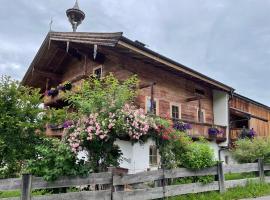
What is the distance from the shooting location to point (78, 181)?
8680 millimetres

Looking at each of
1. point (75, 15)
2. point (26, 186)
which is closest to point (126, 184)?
point (26, 186)

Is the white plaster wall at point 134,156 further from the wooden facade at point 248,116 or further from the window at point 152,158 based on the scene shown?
the wooden facade at point 248,116

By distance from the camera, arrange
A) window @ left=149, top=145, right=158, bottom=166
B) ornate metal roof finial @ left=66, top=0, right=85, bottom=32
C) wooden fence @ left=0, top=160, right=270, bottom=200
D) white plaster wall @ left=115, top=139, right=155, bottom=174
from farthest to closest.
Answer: ornate metal roof finial @ left=66, top=0, right=85, bottom=32
window @ left=149, top=145, right=158, bottom=166
white plaster wall @ left=115, top=139, right=155, bottom=174
wooden fence @ left=0, top=160, right=270, bottom=200

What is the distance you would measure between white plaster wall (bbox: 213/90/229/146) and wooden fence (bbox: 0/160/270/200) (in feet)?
34.0

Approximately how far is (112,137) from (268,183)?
23.5 feet

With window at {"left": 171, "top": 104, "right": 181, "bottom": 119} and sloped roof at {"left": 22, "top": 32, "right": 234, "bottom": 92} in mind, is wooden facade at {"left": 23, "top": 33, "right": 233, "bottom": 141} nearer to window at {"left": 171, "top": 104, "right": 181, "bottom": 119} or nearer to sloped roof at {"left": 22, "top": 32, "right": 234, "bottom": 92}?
sloped roof at {"left": 22, "top": 32, "right": 234, "bottom": 92}

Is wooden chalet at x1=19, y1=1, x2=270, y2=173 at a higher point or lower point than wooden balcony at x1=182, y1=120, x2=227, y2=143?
higher

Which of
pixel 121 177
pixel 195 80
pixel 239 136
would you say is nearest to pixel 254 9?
pixel 195 80

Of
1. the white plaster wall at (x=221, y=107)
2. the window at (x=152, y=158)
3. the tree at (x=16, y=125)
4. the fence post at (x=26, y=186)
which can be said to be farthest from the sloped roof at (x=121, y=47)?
the fence post at (x=26, y=186)

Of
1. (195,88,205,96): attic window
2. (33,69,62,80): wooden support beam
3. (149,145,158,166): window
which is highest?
(33,69,62,80): wooden support beam

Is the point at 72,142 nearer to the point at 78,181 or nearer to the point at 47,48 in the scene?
the point at 78,181

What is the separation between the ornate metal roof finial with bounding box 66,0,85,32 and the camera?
23.5 meters

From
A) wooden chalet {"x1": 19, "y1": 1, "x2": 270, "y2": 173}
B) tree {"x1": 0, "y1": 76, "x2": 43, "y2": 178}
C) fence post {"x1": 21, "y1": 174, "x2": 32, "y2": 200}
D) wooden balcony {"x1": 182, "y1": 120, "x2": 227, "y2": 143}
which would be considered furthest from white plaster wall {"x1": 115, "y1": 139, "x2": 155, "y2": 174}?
fence post {"x1": 21, "y1": 174, "x2": 32, "y2": 200}

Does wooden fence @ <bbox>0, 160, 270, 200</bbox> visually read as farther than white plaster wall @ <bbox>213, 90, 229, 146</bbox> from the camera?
No
